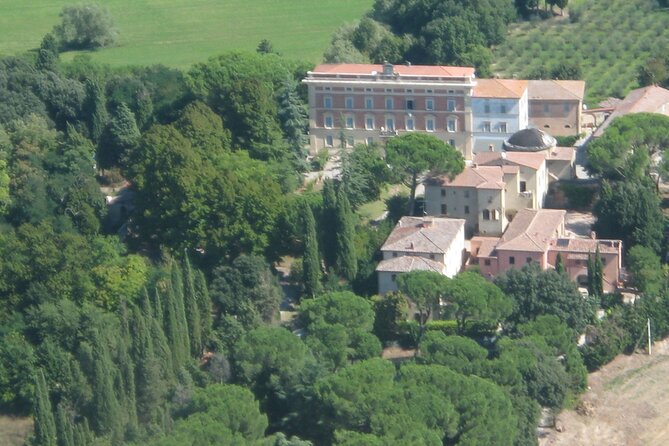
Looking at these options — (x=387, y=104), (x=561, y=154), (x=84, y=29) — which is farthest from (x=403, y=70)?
(x=84, y=29)

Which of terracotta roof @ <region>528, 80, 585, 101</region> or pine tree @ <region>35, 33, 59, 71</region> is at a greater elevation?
pine tree @ <region>35, 33, 59, 71</region>

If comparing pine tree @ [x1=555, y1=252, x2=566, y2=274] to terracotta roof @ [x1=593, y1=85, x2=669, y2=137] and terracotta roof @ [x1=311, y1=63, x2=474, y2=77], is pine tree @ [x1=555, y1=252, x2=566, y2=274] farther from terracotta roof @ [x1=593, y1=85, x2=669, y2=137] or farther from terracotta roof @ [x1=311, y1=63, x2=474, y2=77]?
terracotta roof @ [x1=311, y1=63, x2=474, y2=77]

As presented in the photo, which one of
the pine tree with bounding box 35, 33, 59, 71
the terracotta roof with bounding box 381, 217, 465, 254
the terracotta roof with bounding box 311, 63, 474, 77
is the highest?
the terracotta roof with bounding box 311, 63, 474, 77

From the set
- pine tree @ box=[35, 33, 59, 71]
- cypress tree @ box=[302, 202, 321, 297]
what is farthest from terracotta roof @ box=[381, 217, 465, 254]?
pine tree @ box=[35, 33, 59, 71]

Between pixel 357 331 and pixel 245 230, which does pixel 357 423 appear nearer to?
pixel 357 331

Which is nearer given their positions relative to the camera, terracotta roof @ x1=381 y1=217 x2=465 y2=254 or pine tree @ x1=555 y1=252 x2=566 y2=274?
pine tree @ x1=555 y1=252 x2=566 y2=274

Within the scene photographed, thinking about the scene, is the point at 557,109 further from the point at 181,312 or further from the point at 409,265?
the point at 181,312

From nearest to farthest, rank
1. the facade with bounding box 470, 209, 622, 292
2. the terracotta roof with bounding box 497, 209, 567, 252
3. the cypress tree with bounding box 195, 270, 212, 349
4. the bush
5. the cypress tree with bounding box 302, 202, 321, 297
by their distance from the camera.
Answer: the cypress tree with bounding box 195, 270, 212, 349
the cypress tree with bounding box 302, 202, 321, 297
the facade with bounding box 470, 209, 622, 292
the terracotta roof with bounding box 497, 209, 567, 252
the bush
